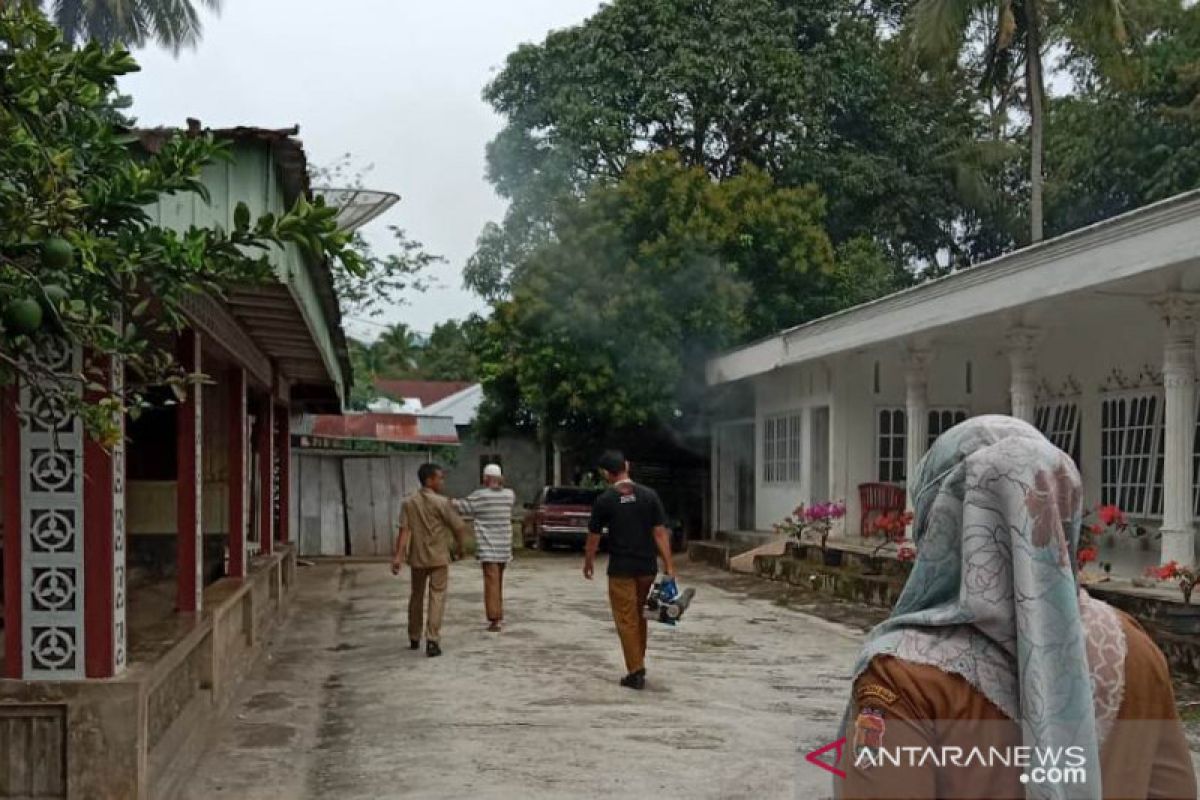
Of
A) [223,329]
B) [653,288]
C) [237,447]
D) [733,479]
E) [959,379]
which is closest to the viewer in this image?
[223,329]

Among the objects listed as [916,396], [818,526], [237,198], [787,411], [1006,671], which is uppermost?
[237,198]

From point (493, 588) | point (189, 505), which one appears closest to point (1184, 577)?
point (493, 588)

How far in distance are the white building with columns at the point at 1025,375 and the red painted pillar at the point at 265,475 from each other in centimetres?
740

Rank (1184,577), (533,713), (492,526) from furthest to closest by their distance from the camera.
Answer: (492,526) < (1184,577) < (533,713)

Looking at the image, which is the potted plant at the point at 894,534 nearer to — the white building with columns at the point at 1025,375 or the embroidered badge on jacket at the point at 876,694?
the white building with columns at the point at 1025,375

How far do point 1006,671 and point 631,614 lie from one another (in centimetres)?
772

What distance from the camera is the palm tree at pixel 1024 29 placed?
69.2 ft

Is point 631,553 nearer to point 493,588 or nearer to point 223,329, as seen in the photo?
point 493,588

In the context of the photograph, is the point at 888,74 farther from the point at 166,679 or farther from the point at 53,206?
the point at 53,206

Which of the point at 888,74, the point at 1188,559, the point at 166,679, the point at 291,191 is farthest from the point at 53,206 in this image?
the point at 888,74

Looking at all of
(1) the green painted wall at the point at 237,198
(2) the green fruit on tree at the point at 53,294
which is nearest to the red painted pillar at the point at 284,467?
(1) the green painted wall at the point at 237,198

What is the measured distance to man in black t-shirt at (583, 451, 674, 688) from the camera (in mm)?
9914

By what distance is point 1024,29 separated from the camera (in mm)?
23484

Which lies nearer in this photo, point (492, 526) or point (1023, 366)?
point (492, 526)
